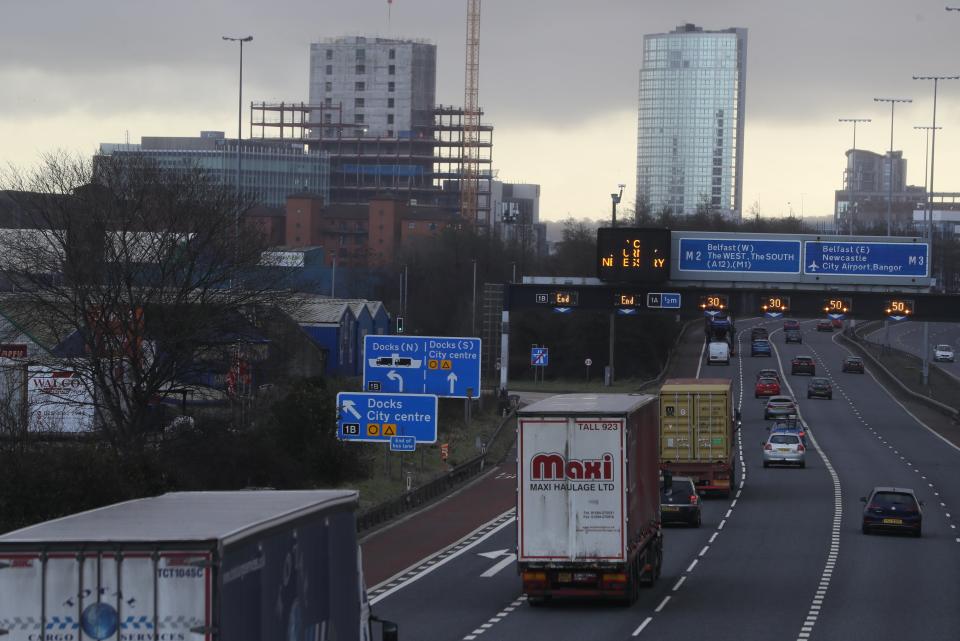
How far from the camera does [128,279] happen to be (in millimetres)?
39375

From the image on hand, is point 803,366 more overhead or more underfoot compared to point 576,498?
more underfoot

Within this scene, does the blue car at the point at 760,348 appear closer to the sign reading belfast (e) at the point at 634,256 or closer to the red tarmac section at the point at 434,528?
the sign reading belfast (e) at the point at 634,256

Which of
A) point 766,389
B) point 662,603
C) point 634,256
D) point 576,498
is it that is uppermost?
point 634,256

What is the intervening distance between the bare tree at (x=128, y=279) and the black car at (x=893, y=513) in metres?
16.5

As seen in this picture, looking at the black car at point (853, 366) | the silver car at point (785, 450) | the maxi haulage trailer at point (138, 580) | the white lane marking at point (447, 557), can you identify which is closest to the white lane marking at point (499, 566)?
the white lane marking at point (447, 557)

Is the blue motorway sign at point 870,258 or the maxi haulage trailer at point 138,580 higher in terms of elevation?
the blue motorway sign at point 870,258

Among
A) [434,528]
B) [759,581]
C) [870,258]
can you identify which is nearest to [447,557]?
[434,528]

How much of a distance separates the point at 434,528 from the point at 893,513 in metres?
11.0

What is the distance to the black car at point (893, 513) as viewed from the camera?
36438 mm

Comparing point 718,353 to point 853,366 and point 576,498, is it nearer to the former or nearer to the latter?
point 853,366

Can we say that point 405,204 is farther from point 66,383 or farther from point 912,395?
point 66,383

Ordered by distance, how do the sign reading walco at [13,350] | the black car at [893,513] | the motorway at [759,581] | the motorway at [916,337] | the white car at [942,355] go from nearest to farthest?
the motorway at [759,581], the black car at [893,513], the sign reading walco at [13,350], the white car at [942,355], the motorway at [916,337]

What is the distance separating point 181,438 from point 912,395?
62022 mm

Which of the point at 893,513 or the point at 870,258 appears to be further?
the point at 870,258
